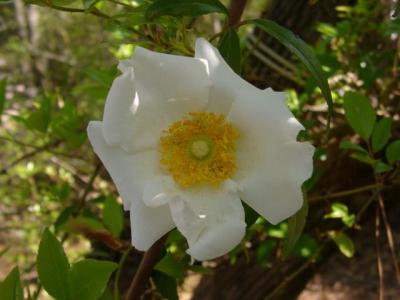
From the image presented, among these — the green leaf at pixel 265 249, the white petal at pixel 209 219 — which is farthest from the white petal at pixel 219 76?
the green leaf at pixel 265 249

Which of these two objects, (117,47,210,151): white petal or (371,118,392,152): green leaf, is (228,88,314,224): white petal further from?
(371,118,392,152): green leaf

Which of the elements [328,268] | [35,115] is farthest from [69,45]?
[35,115]

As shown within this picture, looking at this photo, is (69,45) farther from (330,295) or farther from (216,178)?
(216,178)

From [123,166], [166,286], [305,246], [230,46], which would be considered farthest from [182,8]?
[305,246]

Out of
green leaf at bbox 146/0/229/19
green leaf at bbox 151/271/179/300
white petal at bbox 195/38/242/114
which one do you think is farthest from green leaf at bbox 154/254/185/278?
green leaf at bbox 146/0/229/19

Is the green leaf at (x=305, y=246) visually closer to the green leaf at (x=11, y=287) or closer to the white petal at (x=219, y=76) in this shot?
the white petal at (x=219, y=76)

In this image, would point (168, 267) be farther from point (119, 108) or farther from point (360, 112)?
point (360, 112)

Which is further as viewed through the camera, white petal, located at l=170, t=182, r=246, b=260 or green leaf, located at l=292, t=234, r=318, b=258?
green leaf, located at l=292, t=234, r=318, b=258
